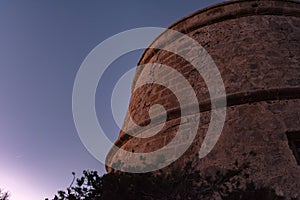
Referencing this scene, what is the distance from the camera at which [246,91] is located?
4.34 meters

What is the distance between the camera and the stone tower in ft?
12.4

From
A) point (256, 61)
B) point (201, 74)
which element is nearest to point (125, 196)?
point (201, 74)

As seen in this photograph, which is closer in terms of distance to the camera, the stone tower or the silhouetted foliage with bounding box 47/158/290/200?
the silhouetted foliage with bounding box 47/158/290/200

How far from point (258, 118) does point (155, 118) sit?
4.99ft

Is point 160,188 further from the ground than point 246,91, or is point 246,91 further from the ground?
point 246,91

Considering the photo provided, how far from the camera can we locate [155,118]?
4.91 metres

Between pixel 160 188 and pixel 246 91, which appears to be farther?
pixel 246 91

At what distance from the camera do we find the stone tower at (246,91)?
3.79 metres

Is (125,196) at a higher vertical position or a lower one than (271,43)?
lower

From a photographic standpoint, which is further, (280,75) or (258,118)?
(280,75)

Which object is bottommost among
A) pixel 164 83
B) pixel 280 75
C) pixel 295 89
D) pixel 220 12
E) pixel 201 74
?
pixel 295 89

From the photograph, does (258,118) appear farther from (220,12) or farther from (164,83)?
(220,12)

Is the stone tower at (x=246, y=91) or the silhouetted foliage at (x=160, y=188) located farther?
the stone tower at (x=246, y=91)

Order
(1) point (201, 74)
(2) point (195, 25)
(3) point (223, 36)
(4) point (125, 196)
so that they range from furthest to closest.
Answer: (2) point (195, 25)
(3) point (223, 36)
(1) point (201, 74)
(4) point (125, 196)
